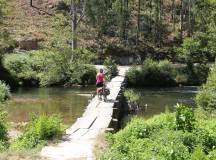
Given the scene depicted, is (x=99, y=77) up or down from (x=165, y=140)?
up

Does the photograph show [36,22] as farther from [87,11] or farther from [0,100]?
[0,100]

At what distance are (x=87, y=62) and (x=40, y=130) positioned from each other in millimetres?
34874

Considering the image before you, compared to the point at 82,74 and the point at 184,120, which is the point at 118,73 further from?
the point at 184,120

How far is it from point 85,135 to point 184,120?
3.97 meters

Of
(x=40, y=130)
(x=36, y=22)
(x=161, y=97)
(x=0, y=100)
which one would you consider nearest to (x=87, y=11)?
(x=36, y=22)

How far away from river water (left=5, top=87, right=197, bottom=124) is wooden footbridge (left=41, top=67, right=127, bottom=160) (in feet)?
7.32

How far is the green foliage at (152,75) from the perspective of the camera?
5297 cm

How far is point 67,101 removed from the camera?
128ft

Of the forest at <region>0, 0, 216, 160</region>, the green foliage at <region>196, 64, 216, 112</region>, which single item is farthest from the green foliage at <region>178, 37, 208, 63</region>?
the green foliage at <region>196, 64, 216, 112</region>

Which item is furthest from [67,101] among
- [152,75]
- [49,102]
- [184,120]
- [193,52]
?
[193,52]

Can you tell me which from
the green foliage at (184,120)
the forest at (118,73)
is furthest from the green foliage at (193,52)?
the green foliage at (184,120)

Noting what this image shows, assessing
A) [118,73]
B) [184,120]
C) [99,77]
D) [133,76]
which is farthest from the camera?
[118,73]

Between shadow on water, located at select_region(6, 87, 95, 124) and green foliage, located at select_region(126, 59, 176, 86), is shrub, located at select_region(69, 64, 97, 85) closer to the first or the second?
shadow on water, located at select_region(6, 87, 95, 124)

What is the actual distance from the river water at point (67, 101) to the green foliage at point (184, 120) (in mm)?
11195
